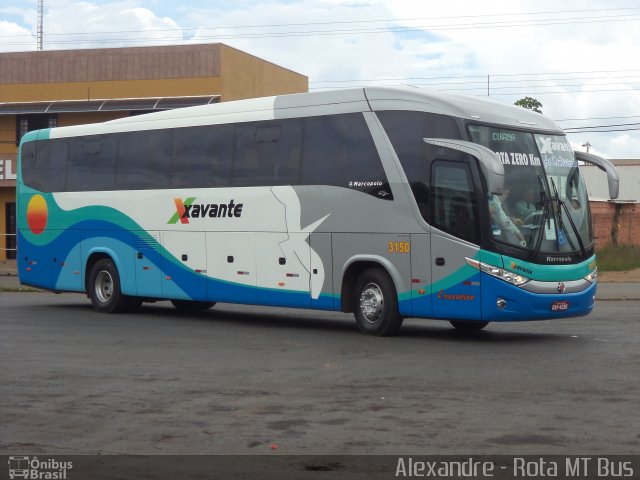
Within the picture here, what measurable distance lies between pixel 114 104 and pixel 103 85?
1668 mm

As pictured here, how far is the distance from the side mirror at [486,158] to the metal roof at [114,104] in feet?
79.7

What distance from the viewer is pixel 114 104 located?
40219mm

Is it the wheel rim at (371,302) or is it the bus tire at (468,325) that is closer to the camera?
the wheel rim at (371,302)

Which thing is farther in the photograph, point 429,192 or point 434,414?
point 429,192

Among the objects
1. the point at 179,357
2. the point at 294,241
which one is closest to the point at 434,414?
the point at 179,357

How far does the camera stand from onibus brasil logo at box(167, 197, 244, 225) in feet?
62.0

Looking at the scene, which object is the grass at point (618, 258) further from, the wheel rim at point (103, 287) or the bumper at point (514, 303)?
the bumper at point (514, 303)

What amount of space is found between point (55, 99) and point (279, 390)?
108ft

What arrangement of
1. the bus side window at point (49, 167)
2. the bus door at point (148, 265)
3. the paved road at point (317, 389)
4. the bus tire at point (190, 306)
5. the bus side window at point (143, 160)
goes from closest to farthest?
the paved road at point (317, 389)
the bus side window at point (143, 160)
the bus door at point (148, 265)
the bus tire at point (190, 306)
the bus side window at point (49, 167)

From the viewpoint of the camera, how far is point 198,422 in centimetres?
938

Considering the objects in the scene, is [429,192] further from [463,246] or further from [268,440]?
[268,440]

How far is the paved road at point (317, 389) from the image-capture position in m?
8.55

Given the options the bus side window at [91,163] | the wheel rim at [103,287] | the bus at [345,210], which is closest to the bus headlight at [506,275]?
the bus at [345,210]
